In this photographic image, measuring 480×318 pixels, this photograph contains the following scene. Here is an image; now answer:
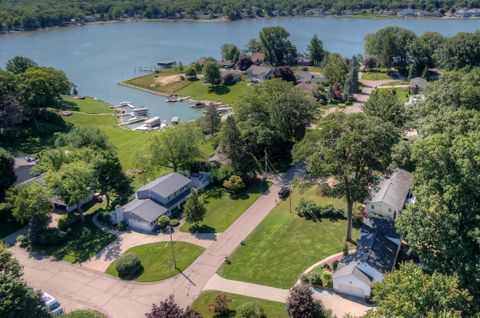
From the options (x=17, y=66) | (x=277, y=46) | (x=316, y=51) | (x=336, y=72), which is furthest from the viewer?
(x=277, y=46)

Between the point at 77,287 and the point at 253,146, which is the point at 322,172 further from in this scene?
the point at 77,287

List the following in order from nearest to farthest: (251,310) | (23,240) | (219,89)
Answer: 1. (251,310)
2. (23,240)
3. (219,89)

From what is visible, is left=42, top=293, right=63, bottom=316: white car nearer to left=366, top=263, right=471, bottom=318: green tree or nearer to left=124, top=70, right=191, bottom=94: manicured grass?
left=366, top=263, right=471, bottom=318: green tree

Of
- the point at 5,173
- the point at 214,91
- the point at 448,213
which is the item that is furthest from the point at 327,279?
the point at 214,91

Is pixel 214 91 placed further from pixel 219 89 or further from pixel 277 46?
pixel 277 46

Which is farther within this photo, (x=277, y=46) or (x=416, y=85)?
(x=277, y=46)

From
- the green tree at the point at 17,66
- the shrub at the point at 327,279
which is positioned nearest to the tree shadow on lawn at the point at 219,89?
the green tree at the point at 17,66
